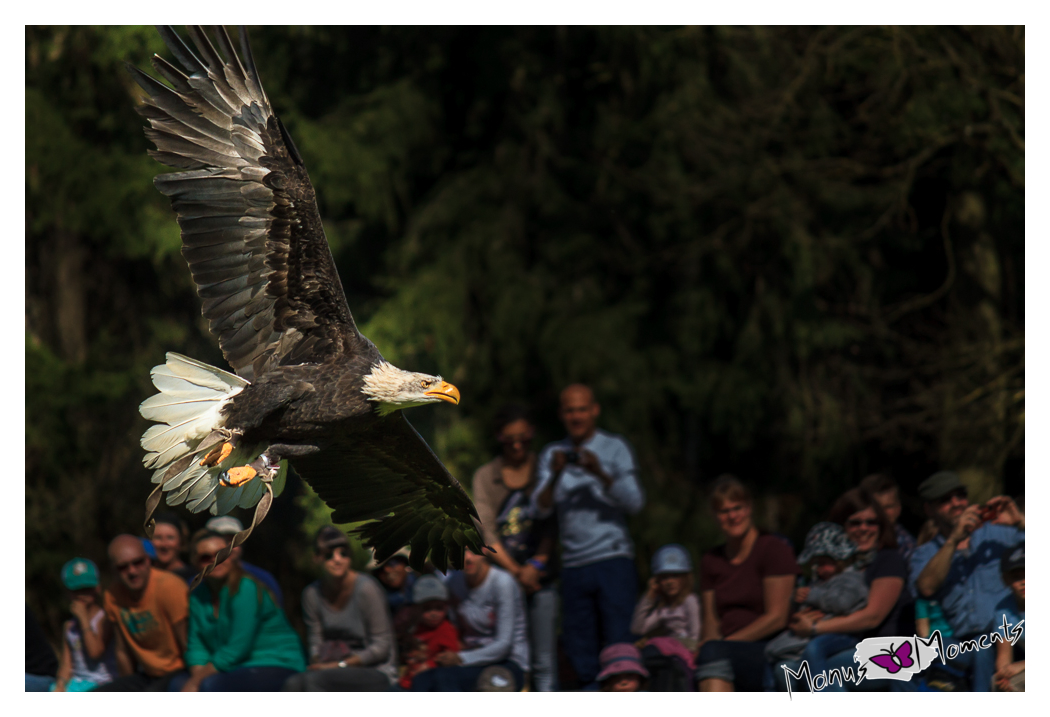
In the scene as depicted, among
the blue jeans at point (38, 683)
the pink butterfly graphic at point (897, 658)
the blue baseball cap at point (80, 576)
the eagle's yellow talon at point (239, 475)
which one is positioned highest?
the eagle's yellow talon at point (239, 475)

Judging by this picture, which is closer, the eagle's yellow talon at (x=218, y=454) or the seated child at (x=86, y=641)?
the eagle's yellow talon at (x=218, y=454)

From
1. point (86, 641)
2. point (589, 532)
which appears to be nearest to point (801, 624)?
point (589, 532)

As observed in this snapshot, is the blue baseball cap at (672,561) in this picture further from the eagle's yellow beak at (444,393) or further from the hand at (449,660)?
the eagle's yellow beak at (444,393)

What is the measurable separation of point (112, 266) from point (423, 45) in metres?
2.84

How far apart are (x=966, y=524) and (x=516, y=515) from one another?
73.1 inches

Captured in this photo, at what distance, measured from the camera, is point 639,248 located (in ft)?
26.0

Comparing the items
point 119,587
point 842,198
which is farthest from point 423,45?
point 119,587

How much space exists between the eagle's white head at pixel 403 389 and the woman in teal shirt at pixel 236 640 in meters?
1.80

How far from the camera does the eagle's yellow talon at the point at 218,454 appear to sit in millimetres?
3023

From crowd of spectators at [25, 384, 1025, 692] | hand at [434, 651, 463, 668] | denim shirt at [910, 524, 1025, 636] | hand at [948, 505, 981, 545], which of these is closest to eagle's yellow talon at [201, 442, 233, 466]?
crowd of spectators at [25, 384, 1025, 692]

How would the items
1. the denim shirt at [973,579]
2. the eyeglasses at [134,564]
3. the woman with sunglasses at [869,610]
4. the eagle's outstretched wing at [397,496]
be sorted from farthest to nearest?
1. the eyeglasses at [134,564]
2. the denim shirt at [973,579]
3. the woman with sunglasses at [869,610]
4. the eagle's outstretched wing at [397,496]

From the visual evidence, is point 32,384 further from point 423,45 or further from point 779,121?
point 779,121

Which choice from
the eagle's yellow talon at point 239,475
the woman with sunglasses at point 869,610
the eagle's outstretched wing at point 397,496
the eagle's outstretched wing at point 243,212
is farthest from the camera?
the woman with sunglasses at point 869,610

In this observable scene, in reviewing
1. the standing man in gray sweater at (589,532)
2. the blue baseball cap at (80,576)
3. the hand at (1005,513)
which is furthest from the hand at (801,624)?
the blue baseball cap at (80,576)
